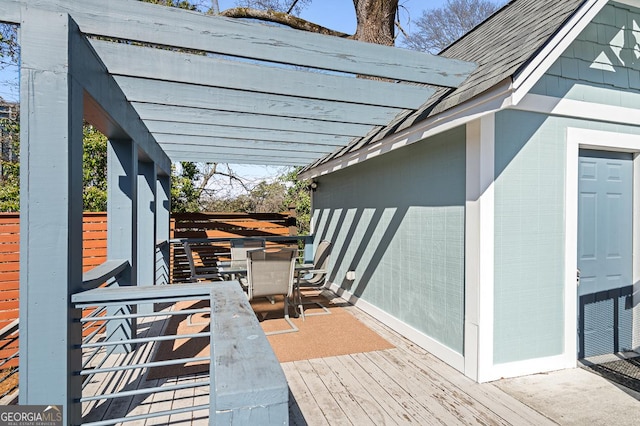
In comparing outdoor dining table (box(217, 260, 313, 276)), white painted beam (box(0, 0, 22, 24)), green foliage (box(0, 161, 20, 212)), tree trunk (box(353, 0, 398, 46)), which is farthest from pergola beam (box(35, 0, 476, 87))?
green foliage (box(0, 161, 20, 212))

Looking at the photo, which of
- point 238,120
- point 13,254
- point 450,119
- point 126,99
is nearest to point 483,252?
point 450,119

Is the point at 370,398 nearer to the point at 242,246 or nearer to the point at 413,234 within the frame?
the point at 413,234

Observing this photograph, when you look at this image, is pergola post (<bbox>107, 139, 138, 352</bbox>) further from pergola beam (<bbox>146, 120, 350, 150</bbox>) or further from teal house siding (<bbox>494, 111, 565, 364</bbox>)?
teal house siding (<bbox>494, 111, 565, 364</bbox>)

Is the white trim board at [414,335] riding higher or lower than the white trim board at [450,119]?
lower

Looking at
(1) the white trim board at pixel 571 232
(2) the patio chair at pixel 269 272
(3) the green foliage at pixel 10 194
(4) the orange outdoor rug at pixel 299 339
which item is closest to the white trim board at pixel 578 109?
(1) the white trim board at pixel 571 232

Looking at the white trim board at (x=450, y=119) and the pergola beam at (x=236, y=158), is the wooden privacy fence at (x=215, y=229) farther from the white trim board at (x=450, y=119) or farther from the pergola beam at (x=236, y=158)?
the white trim board at (x=450, y=119)

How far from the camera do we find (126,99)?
3.39 metres

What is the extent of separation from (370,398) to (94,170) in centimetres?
812

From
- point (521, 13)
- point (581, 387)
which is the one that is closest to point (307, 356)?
point (581, 387)

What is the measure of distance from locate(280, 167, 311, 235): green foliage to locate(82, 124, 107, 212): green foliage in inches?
182

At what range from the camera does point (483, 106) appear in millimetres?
2922

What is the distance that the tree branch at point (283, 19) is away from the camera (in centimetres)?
780

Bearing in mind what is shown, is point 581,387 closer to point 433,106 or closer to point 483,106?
point 483,106

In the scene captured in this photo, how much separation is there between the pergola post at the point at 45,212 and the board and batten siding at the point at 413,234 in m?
3.14
